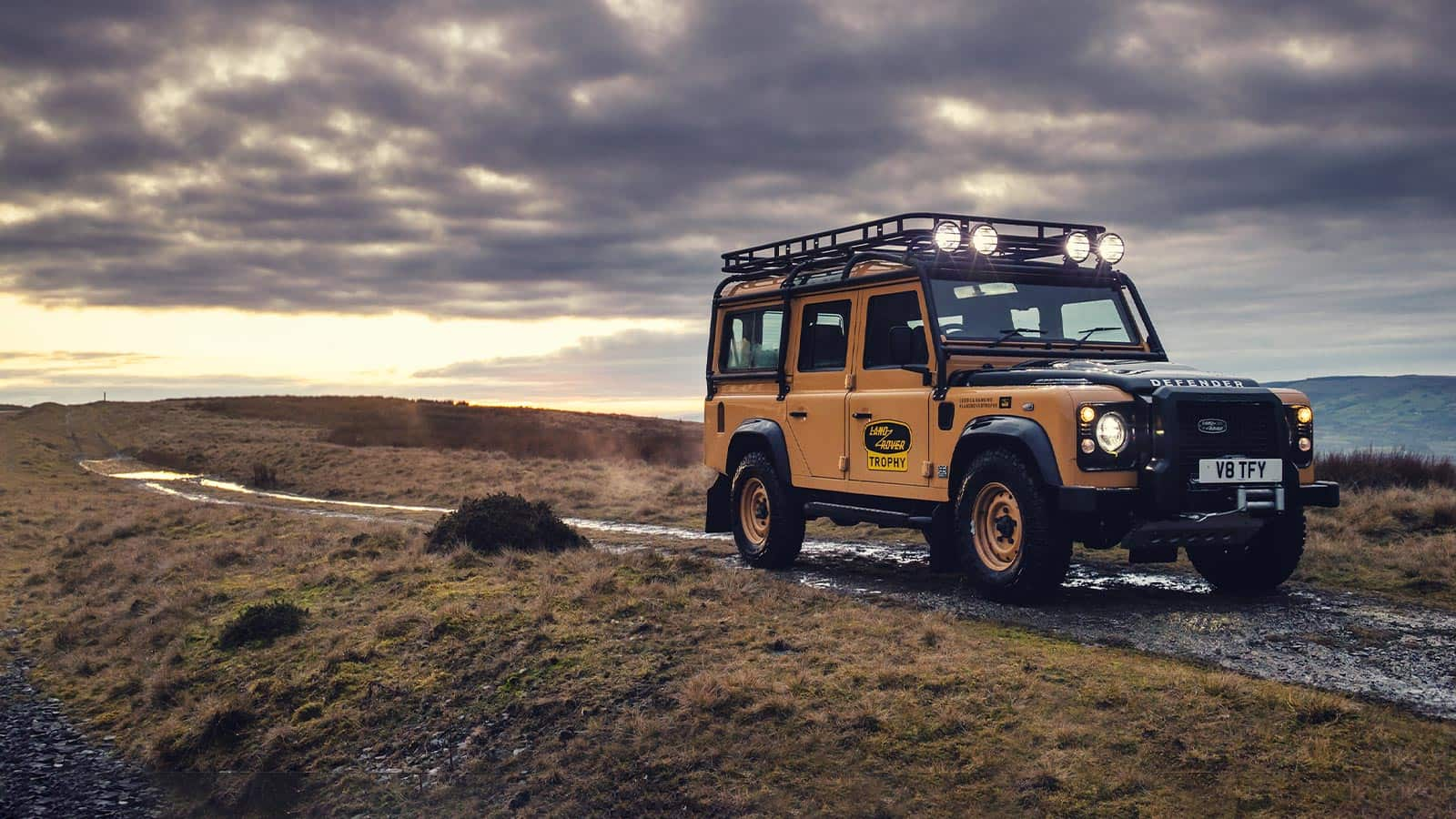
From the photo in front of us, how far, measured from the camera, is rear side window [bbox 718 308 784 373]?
1258cm

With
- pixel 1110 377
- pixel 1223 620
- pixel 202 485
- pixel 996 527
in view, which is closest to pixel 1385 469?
pixel 1223 620

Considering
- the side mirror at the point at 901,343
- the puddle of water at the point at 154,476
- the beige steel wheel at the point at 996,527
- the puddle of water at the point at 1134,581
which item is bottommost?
the puddle of water at the point at 154,476

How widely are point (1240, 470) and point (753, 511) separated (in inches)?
214

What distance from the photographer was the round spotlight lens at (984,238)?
406 inches

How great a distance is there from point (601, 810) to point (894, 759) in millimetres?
1752

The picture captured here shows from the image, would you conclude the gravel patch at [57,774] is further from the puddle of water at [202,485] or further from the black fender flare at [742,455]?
the puddle of water at [202,485]

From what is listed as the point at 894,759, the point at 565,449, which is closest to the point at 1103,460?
the point at 894,759

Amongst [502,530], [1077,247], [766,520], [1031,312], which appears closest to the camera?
[1031,312]

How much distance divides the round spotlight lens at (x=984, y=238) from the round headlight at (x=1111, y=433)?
234cm

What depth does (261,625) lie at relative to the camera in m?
11.3

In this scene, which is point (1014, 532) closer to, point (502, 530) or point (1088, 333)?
point (1088, 333)

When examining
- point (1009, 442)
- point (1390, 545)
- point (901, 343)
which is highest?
point (901, 343)

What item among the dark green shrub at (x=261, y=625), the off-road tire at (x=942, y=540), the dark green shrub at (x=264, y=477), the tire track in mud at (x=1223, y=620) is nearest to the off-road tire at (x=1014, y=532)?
the tire track in mud at (x=1223, y=620)

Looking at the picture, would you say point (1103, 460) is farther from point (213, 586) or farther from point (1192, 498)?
point (213, 586)
